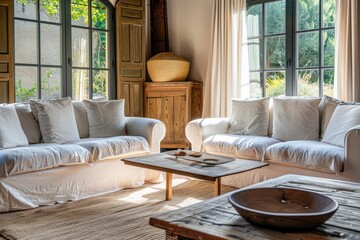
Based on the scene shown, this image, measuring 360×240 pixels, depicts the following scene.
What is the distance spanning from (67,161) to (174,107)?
2.01 m

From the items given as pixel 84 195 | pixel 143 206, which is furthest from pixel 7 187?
pixel 143 206

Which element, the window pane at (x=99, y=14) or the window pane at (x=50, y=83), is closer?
the window pane at (x=50, y=83)

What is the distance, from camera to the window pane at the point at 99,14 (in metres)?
4.98

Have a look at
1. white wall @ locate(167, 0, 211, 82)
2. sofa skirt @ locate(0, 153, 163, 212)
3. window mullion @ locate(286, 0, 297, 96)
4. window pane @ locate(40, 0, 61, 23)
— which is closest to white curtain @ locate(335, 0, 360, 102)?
window mullion @ locate(286, 0, 297, 96)

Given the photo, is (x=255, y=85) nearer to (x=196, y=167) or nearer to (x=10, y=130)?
(x=196, y=167)

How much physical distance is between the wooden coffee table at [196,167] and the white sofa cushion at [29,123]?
1198mm

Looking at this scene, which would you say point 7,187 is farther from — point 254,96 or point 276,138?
point 254,96

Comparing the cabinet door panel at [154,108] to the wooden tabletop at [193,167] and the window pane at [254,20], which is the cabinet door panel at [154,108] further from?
the wooden tabletop at [193,167]

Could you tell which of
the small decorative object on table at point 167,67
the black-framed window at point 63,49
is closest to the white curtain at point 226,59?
the small decorative object on table at point 167,67

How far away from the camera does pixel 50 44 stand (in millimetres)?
4598

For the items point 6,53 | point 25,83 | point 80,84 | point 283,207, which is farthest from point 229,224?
point 80,84

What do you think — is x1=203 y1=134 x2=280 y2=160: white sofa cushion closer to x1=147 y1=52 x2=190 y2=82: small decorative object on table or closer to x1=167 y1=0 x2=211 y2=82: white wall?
x1=147 y1=52 x2=190 y2=82: small decorative object on table

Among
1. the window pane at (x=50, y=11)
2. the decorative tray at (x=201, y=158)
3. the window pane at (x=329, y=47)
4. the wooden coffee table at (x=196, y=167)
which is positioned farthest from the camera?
the window pane at (x=50, y=11)

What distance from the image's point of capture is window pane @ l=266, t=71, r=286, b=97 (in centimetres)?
469
